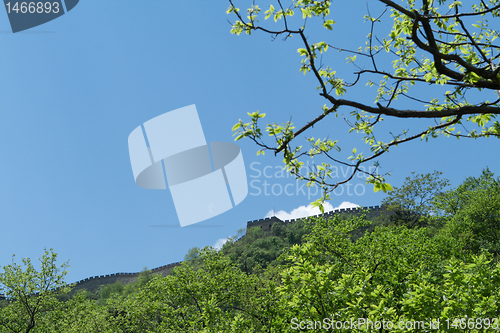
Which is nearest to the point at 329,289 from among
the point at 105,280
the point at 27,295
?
the point at 27,295

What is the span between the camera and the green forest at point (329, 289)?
6.82 m

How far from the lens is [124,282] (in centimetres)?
7506

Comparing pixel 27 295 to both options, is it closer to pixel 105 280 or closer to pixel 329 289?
pixel 329 289

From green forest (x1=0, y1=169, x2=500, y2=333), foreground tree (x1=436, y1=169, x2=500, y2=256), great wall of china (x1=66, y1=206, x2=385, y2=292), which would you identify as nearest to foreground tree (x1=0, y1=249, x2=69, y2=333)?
green forest (x1=0, y1=169, x2=500, y2=333)

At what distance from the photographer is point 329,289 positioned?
23.9 feet

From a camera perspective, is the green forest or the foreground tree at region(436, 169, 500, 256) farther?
the foreground tree at region(436, 169, 500, 256)

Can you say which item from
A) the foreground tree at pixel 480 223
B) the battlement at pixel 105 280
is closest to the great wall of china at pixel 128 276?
the battlement at pixel 105 280

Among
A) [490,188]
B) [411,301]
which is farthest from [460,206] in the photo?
[411,301]

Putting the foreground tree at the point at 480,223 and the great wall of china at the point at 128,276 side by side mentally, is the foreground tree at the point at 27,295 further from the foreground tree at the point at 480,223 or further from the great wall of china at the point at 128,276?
the great wall of china at the point at 128,276

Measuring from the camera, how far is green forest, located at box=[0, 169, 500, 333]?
6.82m

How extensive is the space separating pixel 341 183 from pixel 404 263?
8.23m

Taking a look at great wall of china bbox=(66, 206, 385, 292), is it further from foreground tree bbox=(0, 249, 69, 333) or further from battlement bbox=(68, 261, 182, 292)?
foreground tree bbox=(0, 249, 69, 333)

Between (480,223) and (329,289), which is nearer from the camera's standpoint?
(329,289)

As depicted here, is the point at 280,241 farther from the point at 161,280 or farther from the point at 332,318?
the point at 332,318
